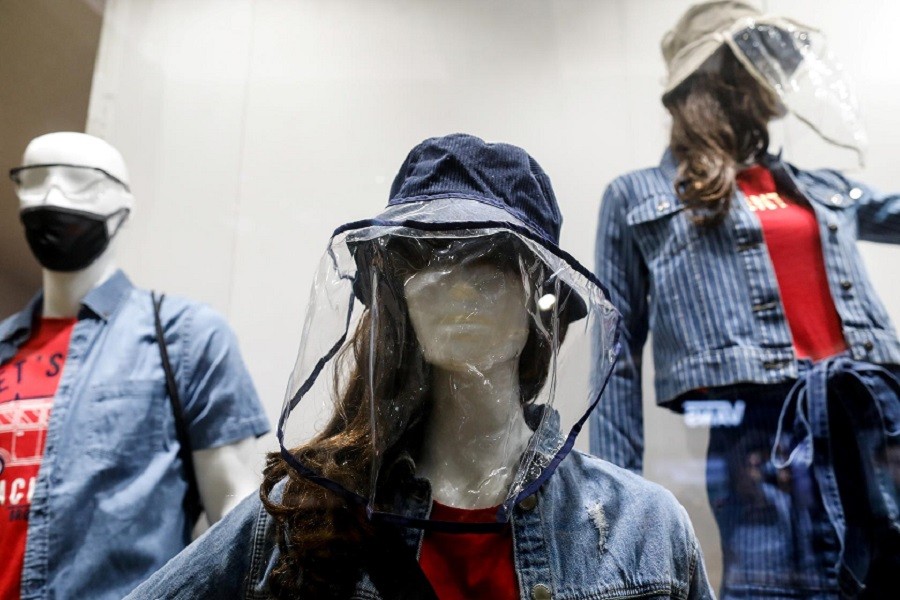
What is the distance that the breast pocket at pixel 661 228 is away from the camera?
1.46 meters

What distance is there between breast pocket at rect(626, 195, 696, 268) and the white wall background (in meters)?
0.11

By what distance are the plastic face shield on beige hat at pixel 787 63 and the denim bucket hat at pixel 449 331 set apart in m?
0.76

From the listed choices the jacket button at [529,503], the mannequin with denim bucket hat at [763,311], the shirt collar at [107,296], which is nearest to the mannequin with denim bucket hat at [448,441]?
the jacket button at [529,503]

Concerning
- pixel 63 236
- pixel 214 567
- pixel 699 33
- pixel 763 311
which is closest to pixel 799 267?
pixel 763 311

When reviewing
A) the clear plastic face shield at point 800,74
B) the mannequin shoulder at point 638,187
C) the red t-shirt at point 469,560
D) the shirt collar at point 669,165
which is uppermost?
the clear plastic face shield at point 800,74

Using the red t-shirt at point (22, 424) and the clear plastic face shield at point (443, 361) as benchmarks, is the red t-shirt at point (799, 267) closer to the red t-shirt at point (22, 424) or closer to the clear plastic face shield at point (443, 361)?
the clear plastic face shield at point (443, 361)

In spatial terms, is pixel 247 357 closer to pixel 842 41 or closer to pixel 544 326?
pixel 544 326

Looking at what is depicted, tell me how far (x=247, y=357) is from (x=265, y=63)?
0.79 metres

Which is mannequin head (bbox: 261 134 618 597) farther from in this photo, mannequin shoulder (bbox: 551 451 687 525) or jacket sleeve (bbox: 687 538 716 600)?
jacket sleeve (bbox: 687 538 716 600)

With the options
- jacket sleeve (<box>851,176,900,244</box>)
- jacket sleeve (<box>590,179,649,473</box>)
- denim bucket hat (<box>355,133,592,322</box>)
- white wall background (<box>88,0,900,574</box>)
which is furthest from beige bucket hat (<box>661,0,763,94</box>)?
denim bucket hat (<box>355,133,592,322</box>)

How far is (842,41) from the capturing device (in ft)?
5.74

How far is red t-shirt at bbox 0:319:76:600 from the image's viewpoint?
4.54ft

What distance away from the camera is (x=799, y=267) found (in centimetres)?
139

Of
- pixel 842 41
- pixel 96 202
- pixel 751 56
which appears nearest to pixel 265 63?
pixel 96 202
